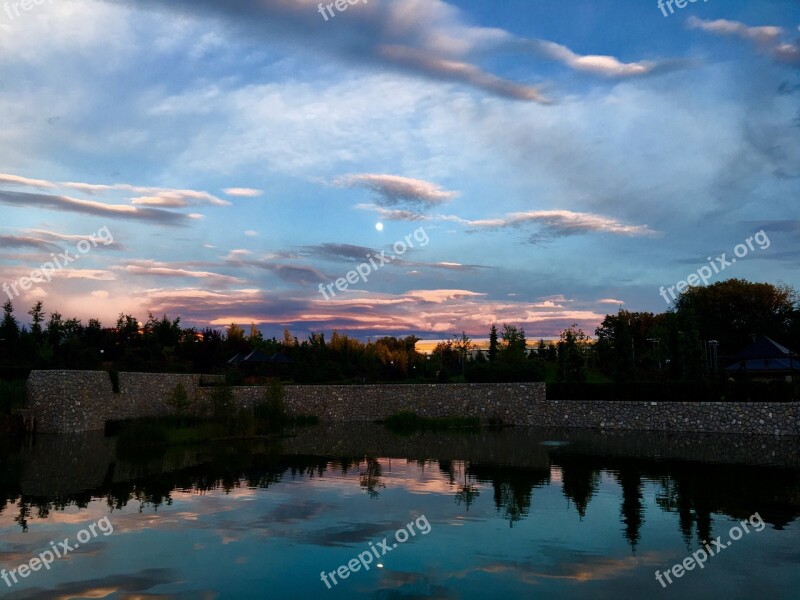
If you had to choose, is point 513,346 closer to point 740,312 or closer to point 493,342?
point 493,342

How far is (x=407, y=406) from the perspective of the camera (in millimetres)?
34562

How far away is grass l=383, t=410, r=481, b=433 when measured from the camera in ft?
103

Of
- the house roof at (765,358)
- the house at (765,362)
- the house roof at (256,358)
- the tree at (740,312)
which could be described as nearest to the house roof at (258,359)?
the house roof at (256,358)

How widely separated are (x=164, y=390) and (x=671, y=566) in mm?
28992

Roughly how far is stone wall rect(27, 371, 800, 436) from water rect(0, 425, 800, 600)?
23.6ft

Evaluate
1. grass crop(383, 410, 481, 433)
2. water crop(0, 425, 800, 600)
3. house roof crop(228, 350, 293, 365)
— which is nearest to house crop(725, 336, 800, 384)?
grass crop(383, 410, 481, 433)

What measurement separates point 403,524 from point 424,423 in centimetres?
2163

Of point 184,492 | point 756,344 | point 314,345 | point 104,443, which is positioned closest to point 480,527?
point 184,492

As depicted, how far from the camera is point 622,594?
7320mm

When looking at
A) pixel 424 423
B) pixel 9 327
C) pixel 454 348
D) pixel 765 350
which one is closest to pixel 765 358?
pixel 765 350

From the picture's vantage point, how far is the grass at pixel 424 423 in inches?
1238

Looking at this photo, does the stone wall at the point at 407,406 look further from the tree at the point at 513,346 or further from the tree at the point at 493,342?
the tree at the point at 493,342

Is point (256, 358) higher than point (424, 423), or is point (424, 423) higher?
point (256, 358)

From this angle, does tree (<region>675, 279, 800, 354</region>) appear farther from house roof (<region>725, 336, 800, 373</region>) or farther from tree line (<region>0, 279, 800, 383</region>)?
house roof (<region>725, 336, 800, 373</region>)
